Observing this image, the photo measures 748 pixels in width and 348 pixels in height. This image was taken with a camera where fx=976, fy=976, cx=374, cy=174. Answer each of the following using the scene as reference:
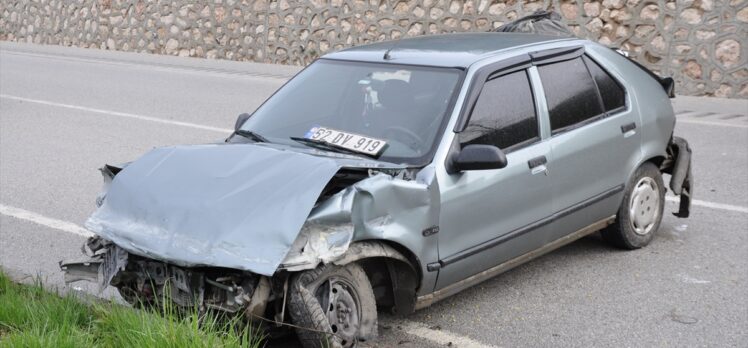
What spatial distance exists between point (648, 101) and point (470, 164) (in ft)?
7.18

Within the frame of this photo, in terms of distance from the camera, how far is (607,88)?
20.7 ft

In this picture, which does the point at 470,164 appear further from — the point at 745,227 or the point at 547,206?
the point at 745,227

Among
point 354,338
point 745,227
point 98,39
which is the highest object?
point 354,338

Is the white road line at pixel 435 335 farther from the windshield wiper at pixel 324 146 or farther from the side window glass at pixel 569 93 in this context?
the side window glass at pixel 569 93

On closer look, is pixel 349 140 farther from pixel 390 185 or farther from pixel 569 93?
pixel 569 93

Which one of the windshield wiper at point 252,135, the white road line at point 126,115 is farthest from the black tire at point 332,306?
the white road line at point 126,115

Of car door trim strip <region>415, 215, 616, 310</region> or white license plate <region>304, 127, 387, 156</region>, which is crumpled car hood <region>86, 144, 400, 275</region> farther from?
car door trim strip <region>415, 215, 616, 310</region>

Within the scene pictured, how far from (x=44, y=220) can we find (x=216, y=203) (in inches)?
136

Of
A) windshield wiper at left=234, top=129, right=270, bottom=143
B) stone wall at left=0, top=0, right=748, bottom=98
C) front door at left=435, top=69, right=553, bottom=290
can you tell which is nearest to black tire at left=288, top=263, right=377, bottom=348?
front door at left=435, top=69, right=553, bottom=290

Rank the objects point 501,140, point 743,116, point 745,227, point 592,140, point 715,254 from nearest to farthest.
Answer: point 501,140 → point 592,140 → point 715,254 → point 745,227 → point 743,116

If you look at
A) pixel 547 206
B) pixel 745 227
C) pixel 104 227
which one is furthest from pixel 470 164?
pixel 745 227

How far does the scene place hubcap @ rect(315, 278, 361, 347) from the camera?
4430 millimetres

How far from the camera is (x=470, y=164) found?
193 inches

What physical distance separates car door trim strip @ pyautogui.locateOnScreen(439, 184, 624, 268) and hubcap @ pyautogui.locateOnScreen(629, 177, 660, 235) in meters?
0.24
